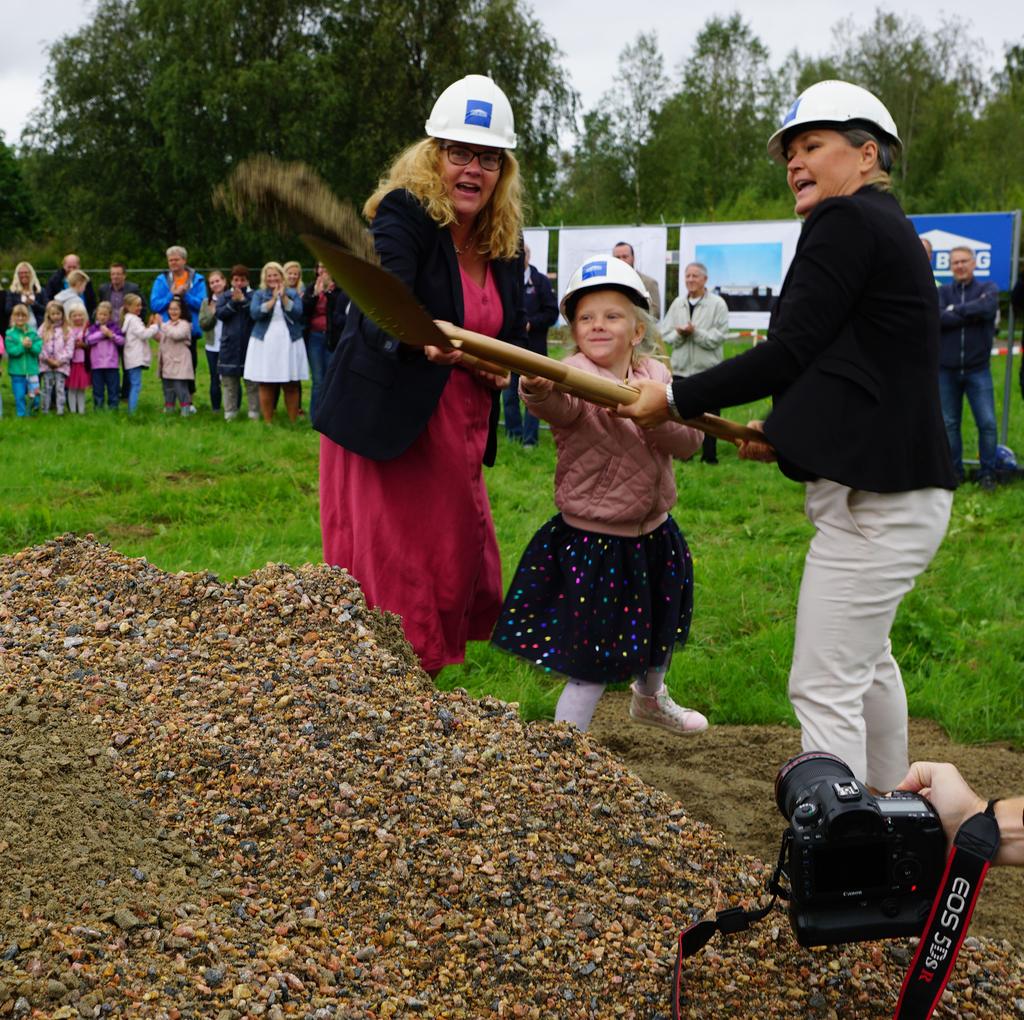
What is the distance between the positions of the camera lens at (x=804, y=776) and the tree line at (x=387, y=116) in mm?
29361

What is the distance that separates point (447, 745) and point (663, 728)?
1.60m

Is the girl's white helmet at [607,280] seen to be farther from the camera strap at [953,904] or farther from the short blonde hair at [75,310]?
the short blonde hair at [75,310]

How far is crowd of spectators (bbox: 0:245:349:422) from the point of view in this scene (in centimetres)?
1295

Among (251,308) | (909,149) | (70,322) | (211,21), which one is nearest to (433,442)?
(251,308)

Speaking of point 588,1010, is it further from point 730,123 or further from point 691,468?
point 730,123

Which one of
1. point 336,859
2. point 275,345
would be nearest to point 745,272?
point 275,345

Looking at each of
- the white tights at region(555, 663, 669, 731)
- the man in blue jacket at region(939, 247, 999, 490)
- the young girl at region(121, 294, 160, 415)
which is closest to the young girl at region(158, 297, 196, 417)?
the young girl at region(121, 294, 160, 415)

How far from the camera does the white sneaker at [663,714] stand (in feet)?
14.5

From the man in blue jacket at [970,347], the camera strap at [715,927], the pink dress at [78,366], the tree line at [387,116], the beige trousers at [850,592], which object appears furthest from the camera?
the tree line at [387,116]

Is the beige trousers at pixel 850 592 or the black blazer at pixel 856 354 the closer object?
the black blazer at pixel 856 354

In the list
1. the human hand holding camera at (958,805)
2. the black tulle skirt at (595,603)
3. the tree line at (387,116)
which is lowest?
the black tulle skirt at (595,603)

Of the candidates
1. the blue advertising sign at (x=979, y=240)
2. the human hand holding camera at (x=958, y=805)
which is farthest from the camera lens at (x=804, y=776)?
the blue advertising sign at (x=979, y=240)

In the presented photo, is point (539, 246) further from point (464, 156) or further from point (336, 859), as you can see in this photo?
point (336, 859)

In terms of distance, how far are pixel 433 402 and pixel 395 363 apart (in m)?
0.18
